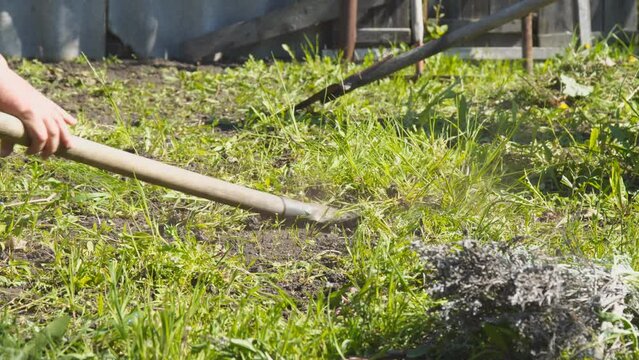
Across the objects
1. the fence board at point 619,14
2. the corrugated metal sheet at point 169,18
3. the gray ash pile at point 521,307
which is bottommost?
the fence board at point 619,14

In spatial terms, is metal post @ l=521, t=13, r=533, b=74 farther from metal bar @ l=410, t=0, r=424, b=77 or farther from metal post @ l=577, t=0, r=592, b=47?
metal post @ l=577, t=0, r=592, b=47

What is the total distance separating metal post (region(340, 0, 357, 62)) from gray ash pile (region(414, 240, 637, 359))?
4.71 meters

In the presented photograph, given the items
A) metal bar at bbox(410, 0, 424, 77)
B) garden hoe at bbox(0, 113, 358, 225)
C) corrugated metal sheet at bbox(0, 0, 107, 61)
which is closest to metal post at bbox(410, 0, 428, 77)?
metal bar at bbox(410, 0, 424, 77)

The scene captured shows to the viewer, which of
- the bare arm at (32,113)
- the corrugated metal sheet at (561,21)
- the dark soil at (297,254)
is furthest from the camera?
the corrugated metal sheet at (561,21)

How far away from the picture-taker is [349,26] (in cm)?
715

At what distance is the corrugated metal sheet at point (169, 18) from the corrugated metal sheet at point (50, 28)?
185mm

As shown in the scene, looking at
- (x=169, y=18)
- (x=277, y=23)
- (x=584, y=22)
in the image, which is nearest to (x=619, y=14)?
(x=584, y=22)

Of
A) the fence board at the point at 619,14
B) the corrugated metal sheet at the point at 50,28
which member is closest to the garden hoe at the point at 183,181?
the corrugated metal sheet at the point at 50,28

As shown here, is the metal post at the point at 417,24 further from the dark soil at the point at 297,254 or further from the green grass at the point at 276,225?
the dark soil at the point at 297,254

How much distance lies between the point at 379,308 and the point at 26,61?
4.47m

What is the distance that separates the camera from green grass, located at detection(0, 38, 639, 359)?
8.49ft

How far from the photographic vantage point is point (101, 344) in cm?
252

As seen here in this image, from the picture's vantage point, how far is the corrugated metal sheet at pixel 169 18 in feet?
23.5

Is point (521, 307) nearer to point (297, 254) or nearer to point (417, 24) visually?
point (297, 254)
